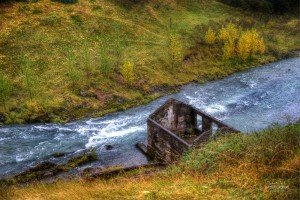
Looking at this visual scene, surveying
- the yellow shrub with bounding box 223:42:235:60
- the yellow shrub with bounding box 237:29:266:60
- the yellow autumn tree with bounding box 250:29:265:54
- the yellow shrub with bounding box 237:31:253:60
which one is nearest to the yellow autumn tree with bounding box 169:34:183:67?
the yellow shrub with bounding box 223:42:235:60

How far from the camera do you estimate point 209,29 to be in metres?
71.6

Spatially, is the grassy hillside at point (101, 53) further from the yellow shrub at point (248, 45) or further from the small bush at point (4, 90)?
the yellow shrub at point (248, 45)

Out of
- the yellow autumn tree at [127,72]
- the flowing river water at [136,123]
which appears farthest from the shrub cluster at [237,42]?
the yellow autumn tree at [127,72]

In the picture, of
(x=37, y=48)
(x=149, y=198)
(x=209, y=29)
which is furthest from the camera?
(x=209, y=29)

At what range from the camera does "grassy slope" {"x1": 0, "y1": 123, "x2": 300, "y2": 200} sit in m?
15.4

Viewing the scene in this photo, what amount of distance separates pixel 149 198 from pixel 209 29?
58928mm

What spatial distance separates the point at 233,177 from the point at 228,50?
51.9 metres

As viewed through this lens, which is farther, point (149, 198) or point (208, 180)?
point (208, 180)

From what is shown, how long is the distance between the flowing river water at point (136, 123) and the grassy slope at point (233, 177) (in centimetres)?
1797

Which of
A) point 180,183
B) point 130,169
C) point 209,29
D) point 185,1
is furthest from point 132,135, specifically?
point 185,1

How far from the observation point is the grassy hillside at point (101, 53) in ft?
172

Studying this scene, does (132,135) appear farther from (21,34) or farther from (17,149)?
(21,34)

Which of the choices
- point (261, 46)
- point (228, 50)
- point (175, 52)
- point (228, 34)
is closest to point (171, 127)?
point (175, 52)

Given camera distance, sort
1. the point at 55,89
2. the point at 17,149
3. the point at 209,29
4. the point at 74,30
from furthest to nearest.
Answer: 1. the point at 209,29
2. the point at 74,30
3. the point at 55,89
4. the point at 17,149
